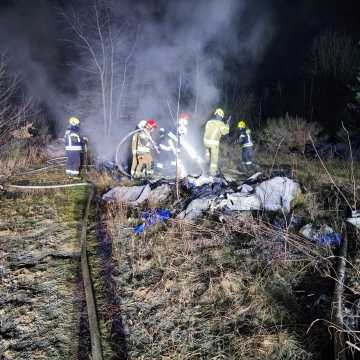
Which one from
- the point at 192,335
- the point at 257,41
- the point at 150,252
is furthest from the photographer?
the point at 257,41

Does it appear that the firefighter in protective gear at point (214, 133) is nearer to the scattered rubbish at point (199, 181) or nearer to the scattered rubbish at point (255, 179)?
the scattered rubbish at point (199, 181)

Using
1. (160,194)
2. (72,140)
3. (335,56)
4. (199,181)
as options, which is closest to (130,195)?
(160,194)

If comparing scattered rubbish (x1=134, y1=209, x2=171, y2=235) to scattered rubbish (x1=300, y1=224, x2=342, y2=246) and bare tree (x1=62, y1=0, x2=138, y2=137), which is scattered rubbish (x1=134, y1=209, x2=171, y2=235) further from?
bare tree (x1=62, y1=0, x2=138, y2=137)

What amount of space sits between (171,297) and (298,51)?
80.3 feet

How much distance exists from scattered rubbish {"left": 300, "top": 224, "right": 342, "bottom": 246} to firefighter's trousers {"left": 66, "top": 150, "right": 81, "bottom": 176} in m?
6.48

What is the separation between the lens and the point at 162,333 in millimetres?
3004

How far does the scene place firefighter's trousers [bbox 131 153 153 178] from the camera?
332 inches

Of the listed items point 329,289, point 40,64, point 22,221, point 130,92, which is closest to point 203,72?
point 130,92

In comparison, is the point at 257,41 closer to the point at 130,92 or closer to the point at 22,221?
the point at 130,92

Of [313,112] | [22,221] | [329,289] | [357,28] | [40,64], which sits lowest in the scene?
[329,289]

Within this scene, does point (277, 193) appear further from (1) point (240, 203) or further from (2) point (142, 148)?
(2) point (142, 148)

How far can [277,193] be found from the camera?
5750mm

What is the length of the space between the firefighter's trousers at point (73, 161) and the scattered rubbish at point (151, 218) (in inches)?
158

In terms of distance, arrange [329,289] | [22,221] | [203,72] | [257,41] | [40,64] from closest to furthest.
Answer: [329,289]
[22,221]
[203,72]
[40,64]
[257,41]
